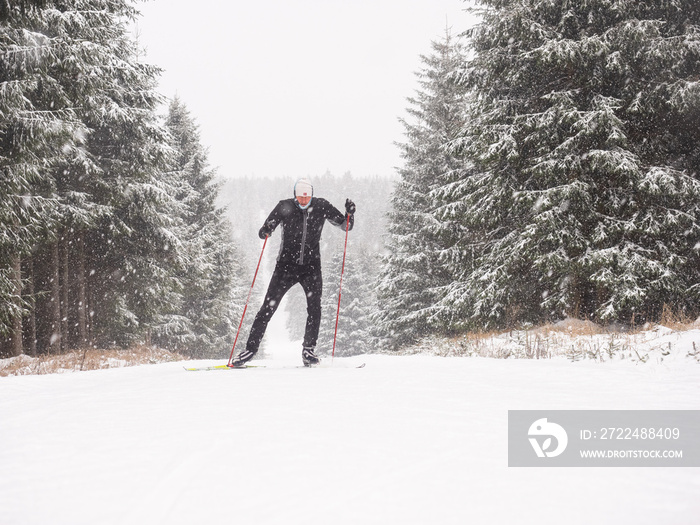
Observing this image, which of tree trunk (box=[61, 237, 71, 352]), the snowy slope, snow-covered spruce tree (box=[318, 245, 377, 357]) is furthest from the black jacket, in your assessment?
snow-covered spruce tree (box=[318, 245, 377, 357])

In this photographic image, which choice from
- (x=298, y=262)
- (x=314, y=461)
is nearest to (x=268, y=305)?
(x=298, y=262)

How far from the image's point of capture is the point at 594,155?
8586mm

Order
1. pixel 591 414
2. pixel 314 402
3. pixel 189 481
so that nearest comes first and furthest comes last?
1. pixel 189 481
2. pixel 591 414
3. pixel 314 402

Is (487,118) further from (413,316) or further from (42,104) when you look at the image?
(42,104)

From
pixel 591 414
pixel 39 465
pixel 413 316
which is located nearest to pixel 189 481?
pixel 39 465

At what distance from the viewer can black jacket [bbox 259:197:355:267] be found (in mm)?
5719

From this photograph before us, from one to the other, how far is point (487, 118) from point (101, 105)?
32.3 feet

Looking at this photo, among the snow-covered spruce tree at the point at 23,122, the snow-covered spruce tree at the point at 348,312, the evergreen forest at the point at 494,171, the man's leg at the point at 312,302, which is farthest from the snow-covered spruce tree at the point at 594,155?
the snow-covered spruce tree at the point at 348,312

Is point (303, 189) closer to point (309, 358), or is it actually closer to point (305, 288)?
point (305, 288)

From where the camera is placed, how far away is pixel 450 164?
1691 centimetres

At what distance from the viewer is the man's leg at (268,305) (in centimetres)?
563

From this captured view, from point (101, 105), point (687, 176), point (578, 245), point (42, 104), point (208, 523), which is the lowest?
point (208, 523)

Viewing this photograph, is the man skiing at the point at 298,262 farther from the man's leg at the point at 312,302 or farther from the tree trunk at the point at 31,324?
the tree trunk at the point at 31,324

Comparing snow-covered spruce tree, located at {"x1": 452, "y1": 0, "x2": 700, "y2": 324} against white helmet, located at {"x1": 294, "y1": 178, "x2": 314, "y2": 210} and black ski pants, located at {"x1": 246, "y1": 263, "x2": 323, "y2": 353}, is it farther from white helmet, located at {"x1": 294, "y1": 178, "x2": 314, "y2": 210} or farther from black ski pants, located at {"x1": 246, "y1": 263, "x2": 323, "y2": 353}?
black ski pants, located at {"x1": 246, "y1": 263, "x2": 323, "y2": 353}
